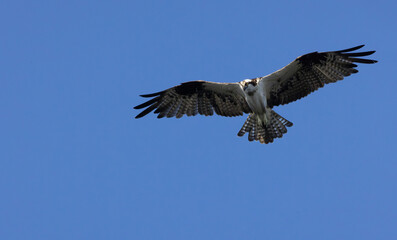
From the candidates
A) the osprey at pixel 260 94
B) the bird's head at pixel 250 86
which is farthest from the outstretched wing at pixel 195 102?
the bird's head at pixel 250 86

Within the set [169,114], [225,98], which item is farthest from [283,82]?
[169,114]

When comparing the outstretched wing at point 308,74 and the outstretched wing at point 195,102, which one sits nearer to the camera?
the outstretched wing at point 308,74

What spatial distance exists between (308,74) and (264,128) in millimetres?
1726

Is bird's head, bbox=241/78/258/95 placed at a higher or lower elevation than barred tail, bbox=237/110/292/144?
higher

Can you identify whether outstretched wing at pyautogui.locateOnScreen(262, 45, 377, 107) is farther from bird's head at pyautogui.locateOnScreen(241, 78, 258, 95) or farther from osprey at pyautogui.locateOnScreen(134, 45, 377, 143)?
bird's head at pyautogui.locateOnScreen(241, 78, 258, 95)

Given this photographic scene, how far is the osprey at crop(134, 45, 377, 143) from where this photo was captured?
12438 millimetres

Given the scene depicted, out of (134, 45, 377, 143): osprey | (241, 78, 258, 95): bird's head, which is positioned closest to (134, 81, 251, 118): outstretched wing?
(134, 45, 377, 143): osprey

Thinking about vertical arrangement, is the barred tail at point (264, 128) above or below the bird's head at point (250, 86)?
below

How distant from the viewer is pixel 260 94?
1262cm

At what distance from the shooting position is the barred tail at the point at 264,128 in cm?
1318

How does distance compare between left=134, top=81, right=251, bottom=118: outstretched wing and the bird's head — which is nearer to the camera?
the bird's head

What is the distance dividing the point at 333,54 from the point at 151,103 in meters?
4.55

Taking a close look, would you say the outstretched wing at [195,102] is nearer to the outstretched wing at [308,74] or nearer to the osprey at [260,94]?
the osprey at [260,94]

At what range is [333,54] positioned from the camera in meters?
12.3
